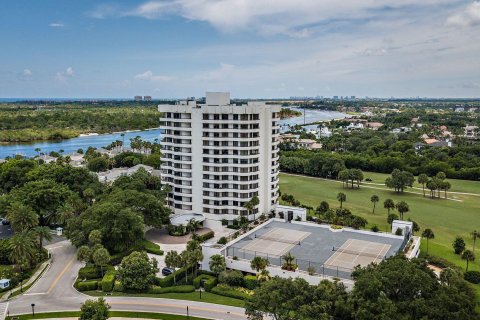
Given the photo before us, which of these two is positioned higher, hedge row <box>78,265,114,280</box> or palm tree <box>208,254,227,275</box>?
palm tree <box>208,254,227,275</box>

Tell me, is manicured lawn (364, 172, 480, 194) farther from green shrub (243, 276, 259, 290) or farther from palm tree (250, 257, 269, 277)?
green shrub (243, 276, 259, 290)

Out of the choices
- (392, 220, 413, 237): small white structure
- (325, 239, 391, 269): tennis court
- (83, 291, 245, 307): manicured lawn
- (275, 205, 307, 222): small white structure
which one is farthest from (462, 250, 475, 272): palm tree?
(83, 291, 245, 307): manicured lawn

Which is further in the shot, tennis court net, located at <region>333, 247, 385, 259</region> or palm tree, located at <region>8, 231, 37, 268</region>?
tennis court net, located at <region>333, 247, 385, 259</region>

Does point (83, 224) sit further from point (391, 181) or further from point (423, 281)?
point (391, 181)

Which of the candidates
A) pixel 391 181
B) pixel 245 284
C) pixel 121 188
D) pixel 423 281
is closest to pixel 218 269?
pixel 245 284

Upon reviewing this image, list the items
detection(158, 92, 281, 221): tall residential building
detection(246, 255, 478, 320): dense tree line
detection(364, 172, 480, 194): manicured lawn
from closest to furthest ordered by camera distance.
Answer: detection(246, 255, 478, 320): dense tree line
detection(158, 92, 281, 221): tall residential building
detection(364, 172, 480, 194): manicured lawn

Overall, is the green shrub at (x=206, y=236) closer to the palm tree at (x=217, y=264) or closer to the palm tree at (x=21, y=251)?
the palm tree at (x=217, y=264)

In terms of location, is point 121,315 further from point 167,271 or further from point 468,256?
point 468,256

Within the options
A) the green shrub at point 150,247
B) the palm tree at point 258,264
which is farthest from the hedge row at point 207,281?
the green shrub at point 150,247
